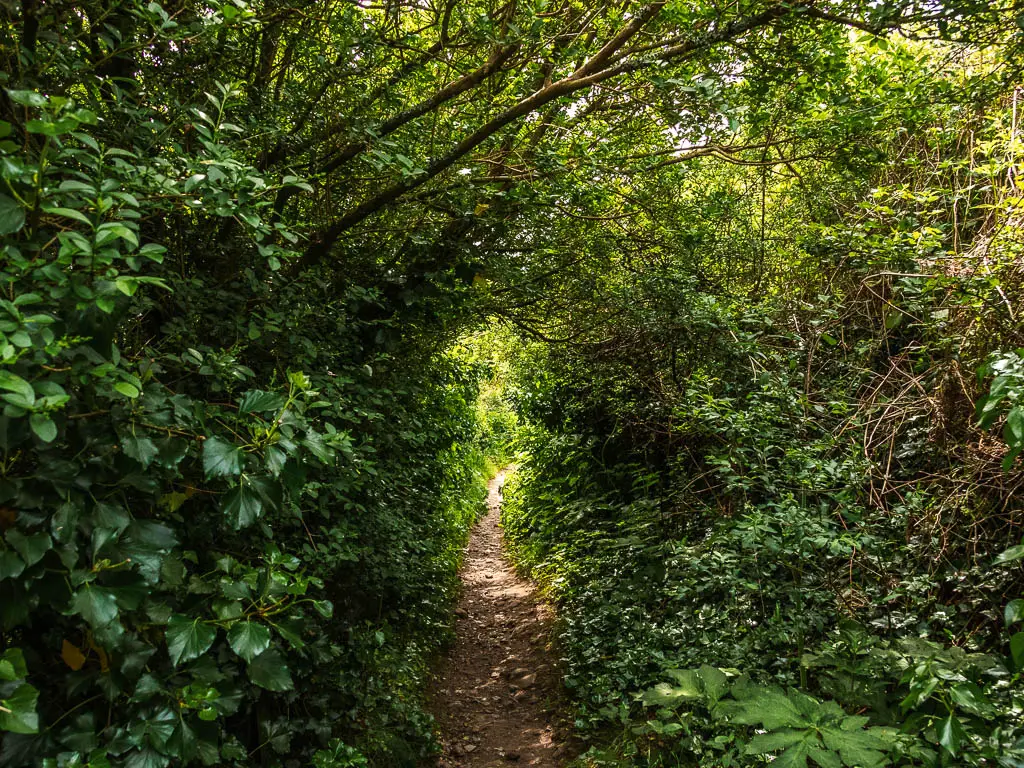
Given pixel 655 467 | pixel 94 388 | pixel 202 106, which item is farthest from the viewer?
pixel 655 467

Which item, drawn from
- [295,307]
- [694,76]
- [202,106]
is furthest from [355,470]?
[694,76]

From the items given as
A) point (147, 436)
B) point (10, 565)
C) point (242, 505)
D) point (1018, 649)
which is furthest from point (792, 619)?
point (10, 565)

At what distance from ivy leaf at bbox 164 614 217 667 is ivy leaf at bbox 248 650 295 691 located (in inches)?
8.1

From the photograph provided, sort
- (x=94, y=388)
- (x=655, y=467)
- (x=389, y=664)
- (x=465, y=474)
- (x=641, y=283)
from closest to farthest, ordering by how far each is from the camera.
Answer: (x=94, y=388) < (x=389, y=664) < (x=641, y=283) < (x=655, y=467) < (x=465, y=474)

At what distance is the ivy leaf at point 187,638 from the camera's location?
1.96 meters

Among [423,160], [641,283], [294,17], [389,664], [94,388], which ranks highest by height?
[294,17]

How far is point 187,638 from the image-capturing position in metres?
2.00

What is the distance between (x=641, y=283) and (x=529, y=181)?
2206 millimetres

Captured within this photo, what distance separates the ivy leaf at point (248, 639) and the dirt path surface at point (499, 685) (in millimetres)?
3666

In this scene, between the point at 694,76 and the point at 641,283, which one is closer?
the point at 694,76

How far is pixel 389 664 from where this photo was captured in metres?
5.36

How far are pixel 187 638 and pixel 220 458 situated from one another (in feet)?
2.02

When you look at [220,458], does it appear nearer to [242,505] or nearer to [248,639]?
[242,505]

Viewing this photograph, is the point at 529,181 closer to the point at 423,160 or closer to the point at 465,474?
the point at 423,160
